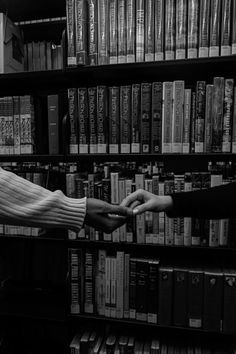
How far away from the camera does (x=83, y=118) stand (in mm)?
1242

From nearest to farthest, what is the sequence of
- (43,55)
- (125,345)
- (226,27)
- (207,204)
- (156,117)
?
(207,204)
(226,27)
(156,117)
(125,345)
(43,55)

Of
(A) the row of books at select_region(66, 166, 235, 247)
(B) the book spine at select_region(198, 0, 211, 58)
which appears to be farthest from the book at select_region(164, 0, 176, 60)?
(A) the row of books at select_region(66, 166, 235, 247)

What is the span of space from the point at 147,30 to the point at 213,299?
116 centimetres

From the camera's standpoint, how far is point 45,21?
141cm

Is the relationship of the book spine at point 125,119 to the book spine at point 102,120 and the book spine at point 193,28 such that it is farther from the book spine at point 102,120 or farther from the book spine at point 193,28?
the book spine at point 193,28

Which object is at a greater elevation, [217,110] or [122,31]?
[122,31]

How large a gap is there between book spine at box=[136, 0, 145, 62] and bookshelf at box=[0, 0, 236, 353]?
0.04 m

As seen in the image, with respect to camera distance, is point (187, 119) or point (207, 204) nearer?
point (207, 204)

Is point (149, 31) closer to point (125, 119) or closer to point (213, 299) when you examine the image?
→ point (125, 119)

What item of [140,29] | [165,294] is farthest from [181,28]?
[165,294]

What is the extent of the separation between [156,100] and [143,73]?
17 centimetres

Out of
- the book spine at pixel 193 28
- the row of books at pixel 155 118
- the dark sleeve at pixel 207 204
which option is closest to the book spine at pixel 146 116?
the row of books at pixel 155 118

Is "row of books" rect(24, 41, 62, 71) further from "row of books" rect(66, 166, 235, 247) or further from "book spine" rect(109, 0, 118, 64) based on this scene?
"row of books" rect(66, 166, 235, 247)

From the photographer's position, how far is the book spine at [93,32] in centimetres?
118
